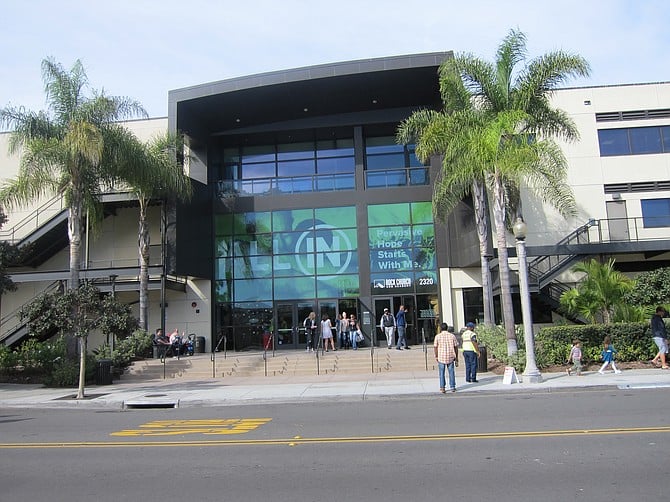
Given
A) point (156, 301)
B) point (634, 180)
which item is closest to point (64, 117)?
point (156, 301)

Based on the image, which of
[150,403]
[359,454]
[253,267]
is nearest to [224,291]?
[253,267]

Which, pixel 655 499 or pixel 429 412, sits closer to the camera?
pixel 655 499

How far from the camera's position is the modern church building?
24.8m

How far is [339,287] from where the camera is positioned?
26375mm

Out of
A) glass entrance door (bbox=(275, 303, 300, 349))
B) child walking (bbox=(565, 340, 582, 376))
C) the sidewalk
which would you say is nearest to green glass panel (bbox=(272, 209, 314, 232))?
glass entrance door (bbox=(275, 303, 300, 349))

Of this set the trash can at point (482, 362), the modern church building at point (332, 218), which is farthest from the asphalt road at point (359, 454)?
the modern church building at point (332, 218)

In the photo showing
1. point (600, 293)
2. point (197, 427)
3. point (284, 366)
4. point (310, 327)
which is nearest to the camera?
point (197, 427)

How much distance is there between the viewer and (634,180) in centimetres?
2497

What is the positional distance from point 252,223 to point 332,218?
13.2 feet

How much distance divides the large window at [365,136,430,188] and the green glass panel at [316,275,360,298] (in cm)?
469

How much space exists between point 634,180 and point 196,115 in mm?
20757

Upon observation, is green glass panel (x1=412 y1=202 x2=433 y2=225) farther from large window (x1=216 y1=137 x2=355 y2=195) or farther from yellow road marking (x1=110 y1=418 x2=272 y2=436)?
yellow road marking (x1=110 y1=418 x2=272 y2=436)

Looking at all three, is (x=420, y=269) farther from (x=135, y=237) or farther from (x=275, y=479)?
(x=275, y=479)

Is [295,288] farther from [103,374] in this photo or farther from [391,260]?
[103,374]
